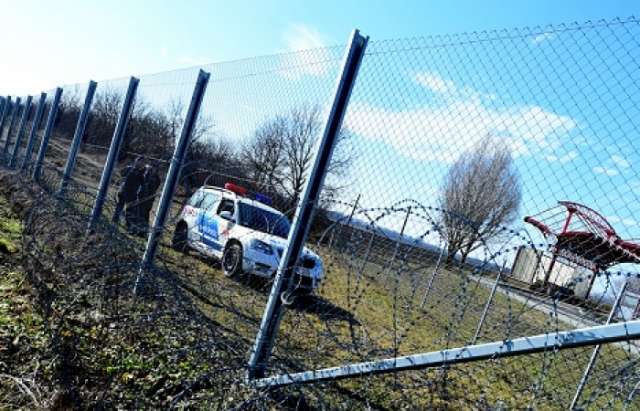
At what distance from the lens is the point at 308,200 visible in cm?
377

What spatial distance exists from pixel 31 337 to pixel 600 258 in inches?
170

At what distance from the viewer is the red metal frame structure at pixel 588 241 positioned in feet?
10.00

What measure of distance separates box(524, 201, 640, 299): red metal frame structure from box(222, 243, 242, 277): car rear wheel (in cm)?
533

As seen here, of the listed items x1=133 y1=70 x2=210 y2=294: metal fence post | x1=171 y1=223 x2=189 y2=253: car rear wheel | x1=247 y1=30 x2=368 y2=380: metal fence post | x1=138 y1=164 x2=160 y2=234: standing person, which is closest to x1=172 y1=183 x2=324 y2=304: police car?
x1=171 y1=223 x2=189 y2=253: car rear wheel

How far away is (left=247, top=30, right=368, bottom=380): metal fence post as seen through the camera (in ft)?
12.1

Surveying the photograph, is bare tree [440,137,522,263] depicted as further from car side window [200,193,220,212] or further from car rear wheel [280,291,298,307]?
car side window [200,193,220,212]

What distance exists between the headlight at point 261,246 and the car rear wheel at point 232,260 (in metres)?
0.24

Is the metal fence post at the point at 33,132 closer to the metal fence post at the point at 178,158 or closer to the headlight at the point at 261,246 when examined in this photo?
the headlight at the point at 261,246

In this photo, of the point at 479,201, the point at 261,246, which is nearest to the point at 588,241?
the point at 479,201

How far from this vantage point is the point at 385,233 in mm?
3375

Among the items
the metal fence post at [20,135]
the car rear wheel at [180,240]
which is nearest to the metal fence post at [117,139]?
the car rear wheel at [180,240]

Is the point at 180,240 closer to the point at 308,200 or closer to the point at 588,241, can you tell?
the point at 308,200

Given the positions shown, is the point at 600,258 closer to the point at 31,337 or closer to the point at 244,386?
the point at 244,386

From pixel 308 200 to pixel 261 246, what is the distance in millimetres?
5149
